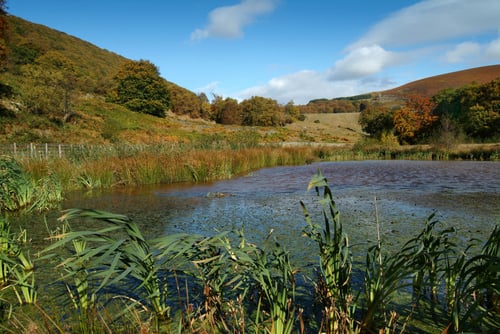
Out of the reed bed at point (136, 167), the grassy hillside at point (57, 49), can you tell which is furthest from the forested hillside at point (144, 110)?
the reed bed at point (136, 167)

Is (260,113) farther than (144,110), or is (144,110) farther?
(260,113)

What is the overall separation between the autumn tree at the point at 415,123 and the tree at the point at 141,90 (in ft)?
84.2

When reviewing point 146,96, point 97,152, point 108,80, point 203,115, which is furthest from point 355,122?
point 97,152

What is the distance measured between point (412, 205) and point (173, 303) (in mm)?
4842

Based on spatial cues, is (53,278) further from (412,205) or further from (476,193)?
(476,193)

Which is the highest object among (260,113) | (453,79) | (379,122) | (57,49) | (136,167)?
(57,49)

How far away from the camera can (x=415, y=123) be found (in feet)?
95.3

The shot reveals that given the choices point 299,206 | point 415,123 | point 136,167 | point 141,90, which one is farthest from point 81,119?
point 415,123

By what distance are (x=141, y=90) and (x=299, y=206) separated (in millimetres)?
38176

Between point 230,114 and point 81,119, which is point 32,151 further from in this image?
point 230,114

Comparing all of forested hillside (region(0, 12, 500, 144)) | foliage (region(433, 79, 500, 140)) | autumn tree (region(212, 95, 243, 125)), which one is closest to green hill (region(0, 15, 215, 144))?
forested hillside (region(0, 12, 500, 144))

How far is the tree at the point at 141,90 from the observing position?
128 feet

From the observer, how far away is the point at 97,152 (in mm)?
10938

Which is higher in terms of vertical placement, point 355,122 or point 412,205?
point 355,122
